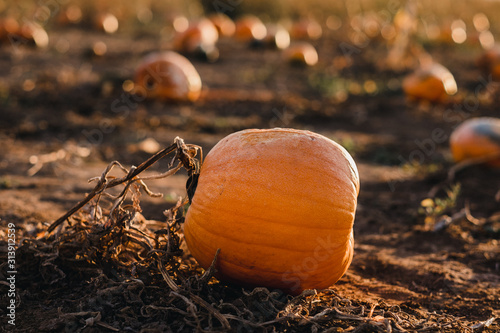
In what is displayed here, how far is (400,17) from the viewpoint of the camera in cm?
1231

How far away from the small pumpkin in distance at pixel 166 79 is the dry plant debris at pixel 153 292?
527 cm

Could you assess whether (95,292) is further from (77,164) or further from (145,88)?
(145,88)

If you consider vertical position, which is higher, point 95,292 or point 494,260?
point 95,292

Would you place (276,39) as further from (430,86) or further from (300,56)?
(430,86)

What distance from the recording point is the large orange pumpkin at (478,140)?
5.81 metres

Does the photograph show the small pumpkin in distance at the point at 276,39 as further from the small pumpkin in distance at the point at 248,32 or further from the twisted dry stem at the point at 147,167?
the twisted dry stem at the point at 147,167

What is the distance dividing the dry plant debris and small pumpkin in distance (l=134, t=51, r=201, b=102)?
17.3 feet

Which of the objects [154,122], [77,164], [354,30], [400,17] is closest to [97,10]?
[354,30]

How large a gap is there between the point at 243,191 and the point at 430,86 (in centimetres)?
732

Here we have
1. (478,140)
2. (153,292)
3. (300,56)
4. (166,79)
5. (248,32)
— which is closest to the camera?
(153,292)

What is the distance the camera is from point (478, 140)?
5848 mm

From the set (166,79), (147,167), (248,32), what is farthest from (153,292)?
(248,32)

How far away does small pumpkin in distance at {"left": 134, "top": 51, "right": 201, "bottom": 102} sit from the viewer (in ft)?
27.1

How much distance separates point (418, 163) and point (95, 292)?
4727mm
